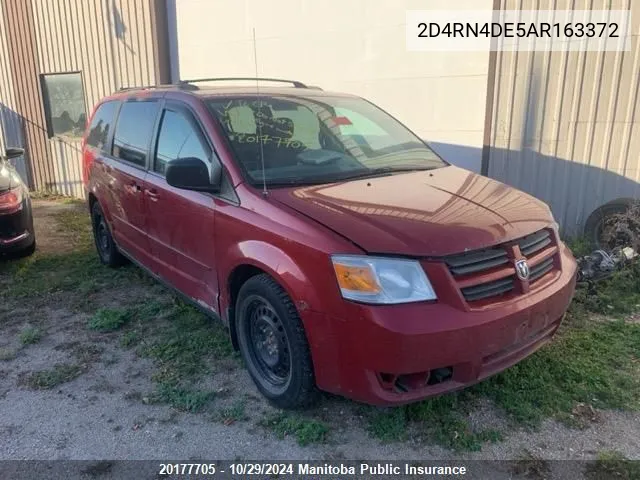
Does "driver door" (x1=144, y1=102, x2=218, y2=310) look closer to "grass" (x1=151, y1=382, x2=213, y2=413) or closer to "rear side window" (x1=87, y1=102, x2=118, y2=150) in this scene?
"grass" (x1=151, y1=382, x2=213, y2=413)

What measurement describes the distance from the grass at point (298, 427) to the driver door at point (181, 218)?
0.91m

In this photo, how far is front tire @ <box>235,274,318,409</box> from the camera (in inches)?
112

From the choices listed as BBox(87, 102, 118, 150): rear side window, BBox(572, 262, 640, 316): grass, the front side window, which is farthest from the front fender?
BBox(87, 102, 118, 150): rear side window

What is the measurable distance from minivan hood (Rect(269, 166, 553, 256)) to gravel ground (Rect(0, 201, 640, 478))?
1.06 meters

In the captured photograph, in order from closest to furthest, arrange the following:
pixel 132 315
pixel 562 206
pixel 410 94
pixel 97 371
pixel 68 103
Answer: pixel 97 371
pixel 132 315
pixel 562 206
pixel 410 94
pixel 68 103

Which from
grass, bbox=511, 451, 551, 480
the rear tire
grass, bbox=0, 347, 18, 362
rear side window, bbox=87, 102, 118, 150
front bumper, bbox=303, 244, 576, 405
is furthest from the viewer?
the rear tire

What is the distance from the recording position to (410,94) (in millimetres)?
6258

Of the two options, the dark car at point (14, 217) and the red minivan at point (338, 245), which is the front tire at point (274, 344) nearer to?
the red minivan at point (338, 245)

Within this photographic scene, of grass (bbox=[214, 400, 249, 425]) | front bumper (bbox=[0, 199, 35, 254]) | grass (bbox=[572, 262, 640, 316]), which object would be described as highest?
front bumper (bbox=[0, 199, 35, 254])

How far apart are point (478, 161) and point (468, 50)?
1186mm

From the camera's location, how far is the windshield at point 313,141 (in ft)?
11.1

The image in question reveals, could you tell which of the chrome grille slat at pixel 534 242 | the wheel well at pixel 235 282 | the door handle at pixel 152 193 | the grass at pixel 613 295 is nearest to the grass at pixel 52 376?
the wheel well at pixel 235 282

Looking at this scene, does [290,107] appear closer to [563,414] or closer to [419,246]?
[419,246]

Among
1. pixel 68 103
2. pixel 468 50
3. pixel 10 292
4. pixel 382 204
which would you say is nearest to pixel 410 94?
pixel 468 50
